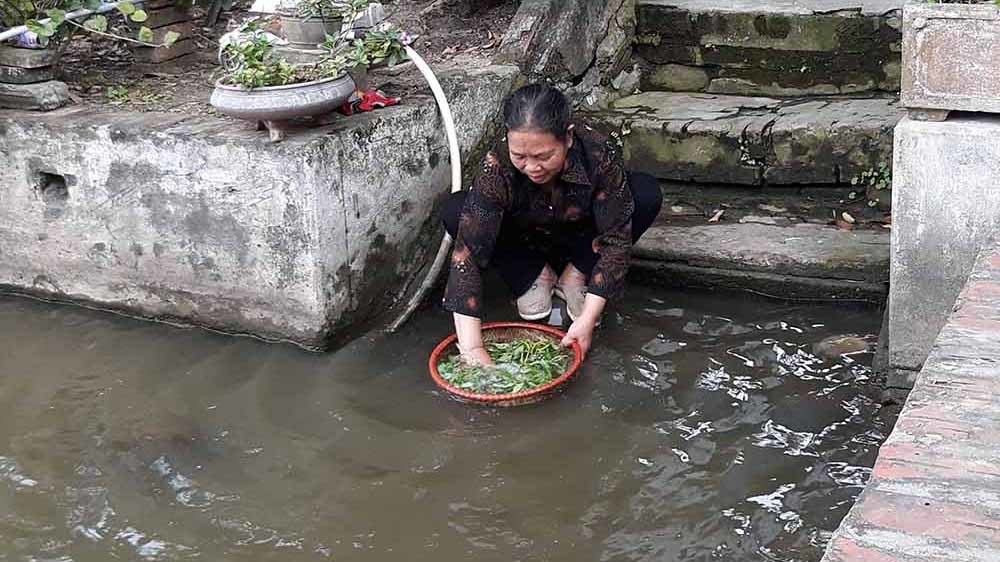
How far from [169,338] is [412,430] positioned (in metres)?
1.23

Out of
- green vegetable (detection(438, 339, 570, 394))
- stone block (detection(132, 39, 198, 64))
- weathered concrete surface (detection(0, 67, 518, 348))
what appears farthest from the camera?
stone block (detection(132, 39, 198, 64))

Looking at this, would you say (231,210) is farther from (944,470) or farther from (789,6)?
(944,470)

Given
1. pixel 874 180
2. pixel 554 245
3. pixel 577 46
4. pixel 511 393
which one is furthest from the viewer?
pixel 577 46

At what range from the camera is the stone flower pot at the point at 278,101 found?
13.2 ft

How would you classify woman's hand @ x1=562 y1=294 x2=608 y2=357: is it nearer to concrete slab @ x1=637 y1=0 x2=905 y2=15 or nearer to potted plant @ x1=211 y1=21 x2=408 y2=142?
potted plant @ x1=211 y1=21 x2=408 y2=142

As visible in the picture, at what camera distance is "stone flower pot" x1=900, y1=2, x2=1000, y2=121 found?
329cm

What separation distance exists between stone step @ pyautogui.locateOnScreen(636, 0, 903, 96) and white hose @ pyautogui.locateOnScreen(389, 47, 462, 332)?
137 cm

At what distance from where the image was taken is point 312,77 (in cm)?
418

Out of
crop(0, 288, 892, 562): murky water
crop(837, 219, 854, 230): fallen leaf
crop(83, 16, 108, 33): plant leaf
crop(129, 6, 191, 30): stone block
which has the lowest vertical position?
crop(0, 288, 892, 562): murky water

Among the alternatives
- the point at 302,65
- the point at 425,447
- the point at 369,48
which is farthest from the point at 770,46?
the point at 425,447

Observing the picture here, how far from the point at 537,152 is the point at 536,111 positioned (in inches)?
5.3

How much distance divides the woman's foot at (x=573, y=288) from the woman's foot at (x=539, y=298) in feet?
0.17

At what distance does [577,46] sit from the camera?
530 cm

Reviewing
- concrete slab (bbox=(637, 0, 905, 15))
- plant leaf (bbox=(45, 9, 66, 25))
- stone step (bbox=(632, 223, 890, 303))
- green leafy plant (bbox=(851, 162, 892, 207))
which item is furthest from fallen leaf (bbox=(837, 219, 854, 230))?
plant leaf (bbox=(45, 9, 66, 25))
